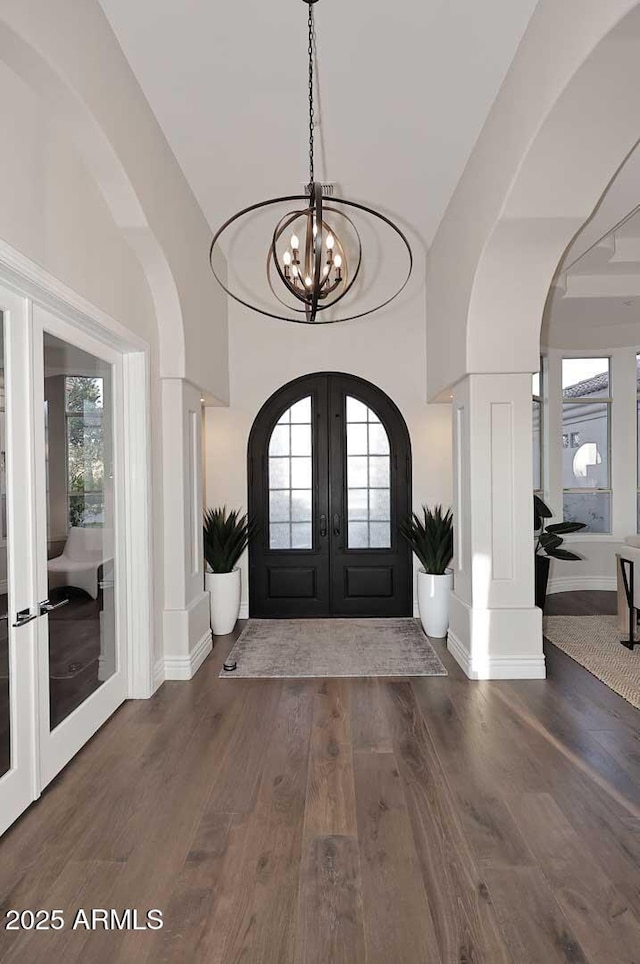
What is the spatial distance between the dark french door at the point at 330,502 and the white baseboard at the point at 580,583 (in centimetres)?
231

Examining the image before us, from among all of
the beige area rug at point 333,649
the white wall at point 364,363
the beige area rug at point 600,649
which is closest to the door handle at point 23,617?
the beige area rug at point 333,649

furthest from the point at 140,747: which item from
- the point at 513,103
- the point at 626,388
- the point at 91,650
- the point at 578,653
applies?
the point at 626,388

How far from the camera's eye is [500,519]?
438cm

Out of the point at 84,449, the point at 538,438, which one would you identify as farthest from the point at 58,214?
the point at 538,438

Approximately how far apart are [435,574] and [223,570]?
1.89 metres

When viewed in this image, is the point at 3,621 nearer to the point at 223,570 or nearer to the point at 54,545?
the point at 54,545

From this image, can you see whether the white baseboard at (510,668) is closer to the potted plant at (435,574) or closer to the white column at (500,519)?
the white column at (500,519)

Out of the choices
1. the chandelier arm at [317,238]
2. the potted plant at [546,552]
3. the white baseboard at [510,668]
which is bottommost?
the white baseboard at [510,668]

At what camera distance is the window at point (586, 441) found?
25.1ft

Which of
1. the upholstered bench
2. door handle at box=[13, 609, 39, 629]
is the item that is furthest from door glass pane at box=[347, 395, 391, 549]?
door handle at box=[13, 609, 39, 629]

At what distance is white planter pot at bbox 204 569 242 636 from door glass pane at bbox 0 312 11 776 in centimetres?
295

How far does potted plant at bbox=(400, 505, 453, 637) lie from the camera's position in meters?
5.37

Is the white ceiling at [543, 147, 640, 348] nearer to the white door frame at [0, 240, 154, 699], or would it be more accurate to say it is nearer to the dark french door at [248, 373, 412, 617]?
the dark french door at [248, 373, 412, 617]

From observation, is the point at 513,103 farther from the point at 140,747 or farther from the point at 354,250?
the point at 140,747
